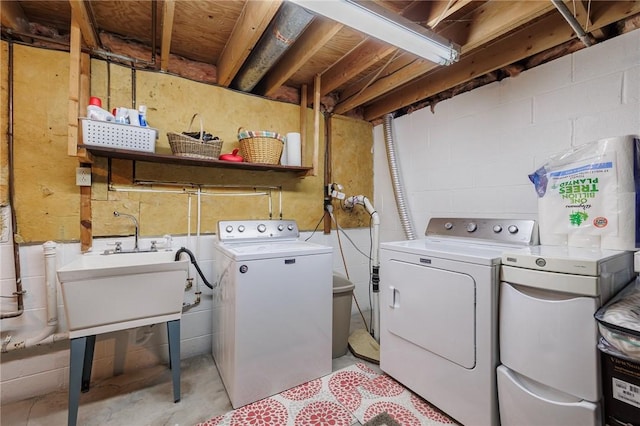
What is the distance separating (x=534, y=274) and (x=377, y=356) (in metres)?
1.35

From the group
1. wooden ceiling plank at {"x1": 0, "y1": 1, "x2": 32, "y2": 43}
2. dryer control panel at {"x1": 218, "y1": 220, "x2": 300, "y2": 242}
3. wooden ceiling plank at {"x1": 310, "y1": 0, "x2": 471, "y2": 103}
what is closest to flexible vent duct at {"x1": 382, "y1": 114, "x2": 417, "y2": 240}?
wooden ceiling plank at {"x1": 310, "y1": 0, "x2": 471, "y2": 103}

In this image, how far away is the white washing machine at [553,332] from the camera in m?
1.11

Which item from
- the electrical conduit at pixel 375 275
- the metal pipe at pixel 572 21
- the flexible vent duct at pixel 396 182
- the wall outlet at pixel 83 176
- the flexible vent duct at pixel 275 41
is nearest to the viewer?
the metal pipe at pixel 572 21

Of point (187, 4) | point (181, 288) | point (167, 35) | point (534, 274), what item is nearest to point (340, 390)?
point (181, 288)

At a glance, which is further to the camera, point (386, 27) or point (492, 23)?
point (492, 23)

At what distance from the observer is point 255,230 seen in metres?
2.24

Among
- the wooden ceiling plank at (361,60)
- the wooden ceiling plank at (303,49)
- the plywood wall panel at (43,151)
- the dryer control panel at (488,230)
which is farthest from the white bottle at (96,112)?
the dryer control panel at (488,230)

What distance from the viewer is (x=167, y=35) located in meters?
1.69

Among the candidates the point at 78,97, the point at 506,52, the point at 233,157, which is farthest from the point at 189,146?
the point at 506,52

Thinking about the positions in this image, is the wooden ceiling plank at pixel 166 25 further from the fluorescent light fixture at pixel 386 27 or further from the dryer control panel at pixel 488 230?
the dryer control panel at pixel 488 230

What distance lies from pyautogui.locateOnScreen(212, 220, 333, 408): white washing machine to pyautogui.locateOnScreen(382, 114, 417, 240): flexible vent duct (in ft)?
3.58

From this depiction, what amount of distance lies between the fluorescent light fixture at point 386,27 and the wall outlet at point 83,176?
5.58ft

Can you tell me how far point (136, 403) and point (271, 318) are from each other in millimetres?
963

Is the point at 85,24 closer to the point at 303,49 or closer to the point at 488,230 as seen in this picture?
the point at 303,49
